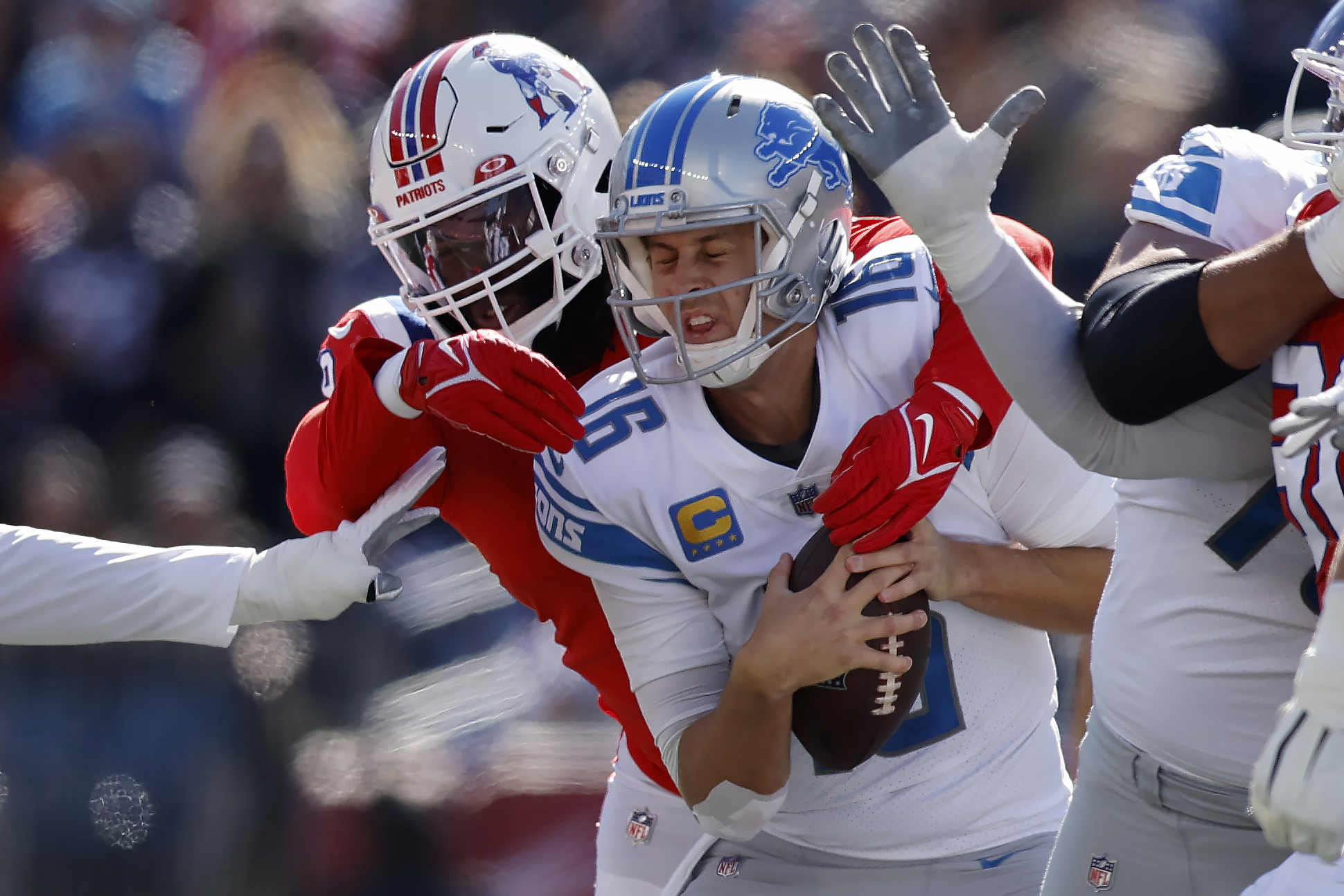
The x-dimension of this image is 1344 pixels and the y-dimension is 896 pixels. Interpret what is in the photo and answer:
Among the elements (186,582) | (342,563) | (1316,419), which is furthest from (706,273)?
(186,582)

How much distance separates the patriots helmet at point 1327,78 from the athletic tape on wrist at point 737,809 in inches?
29.8

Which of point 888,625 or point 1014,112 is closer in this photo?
point 1014,112

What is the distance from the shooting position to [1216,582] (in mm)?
1211

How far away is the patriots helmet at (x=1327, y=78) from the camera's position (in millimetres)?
1071

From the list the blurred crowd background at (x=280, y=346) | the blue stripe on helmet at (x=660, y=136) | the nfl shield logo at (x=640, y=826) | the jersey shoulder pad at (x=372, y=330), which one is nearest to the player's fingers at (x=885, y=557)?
the blue stripe on helmet at (x=660, y=136)

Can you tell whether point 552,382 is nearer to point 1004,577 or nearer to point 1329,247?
point 1004,577

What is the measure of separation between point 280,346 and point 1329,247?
8.62ft

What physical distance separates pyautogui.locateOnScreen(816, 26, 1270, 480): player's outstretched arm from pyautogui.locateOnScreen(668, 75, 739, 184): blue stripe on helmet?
1.15 feet

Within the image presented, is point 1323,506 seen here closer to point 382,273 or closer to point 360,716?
point 360,716

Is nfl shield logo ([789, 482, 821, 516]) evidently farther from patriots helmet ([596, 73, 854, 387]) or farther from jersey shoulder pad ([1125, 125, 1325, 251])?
jersey shoulder pad ([1125, 125, 1325, 251])

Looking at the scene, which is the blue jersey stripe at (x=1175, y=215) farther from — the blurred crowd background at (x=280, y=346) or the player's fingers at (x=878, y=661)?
the blurred crowd background at (x=280, y=346)

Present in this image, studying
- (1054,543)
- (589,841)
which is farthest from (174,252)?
(1054,543)

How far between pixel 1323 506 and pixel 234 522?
99.2 inches

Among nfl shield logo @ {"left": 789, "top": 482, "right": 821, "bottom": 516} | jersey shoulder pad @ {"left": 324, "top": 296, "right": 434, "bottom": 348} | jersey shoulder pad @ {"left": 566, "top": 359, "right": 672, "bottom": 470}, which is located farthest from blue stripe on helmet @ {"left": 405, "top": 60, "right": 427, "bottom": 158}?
nfl shield logo @ {"left": 789, "top": 482, "right": 821, "bottom": 516}
